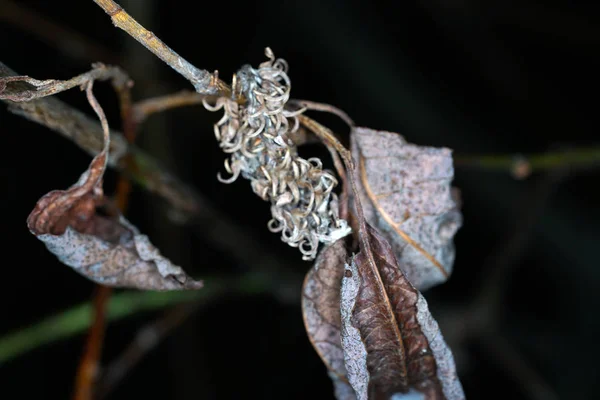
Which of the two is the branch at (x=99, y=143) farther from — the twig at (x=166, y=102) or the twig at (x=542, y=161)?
the twig at (x=542, y=161)

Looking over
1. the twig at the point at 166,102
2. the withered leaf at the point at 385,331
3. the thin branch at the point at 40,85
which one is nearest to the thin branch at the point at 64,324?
the twig at the point at 166,102

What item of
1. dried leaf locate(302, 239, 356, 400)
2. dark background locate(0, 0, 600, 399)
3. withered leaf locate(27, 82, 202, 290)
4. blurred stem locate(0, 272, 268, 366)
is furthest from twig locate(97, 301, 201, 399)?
dried leaf locate(302, 239, 356, 400)

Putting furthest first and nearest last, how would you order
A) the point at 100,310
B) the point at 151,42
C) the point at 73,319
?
1. the point at 73,319
2. the point at 100,310
3. the point at 151,42

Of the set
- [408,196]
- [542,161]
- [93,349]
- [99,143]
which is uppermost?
[542,161]

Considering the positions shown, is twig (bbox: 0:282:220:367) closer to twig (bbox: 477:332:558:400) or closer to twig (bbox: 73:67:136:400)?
twig (bbox: 73:67:136:400)

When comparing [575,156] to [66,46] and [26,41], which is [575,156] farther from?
[26,41]

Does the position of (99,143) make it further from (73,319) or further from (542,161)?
(542,161)

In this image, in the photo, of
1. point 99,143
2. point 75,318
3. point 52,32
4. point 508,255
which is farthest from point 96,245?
point 508,255
